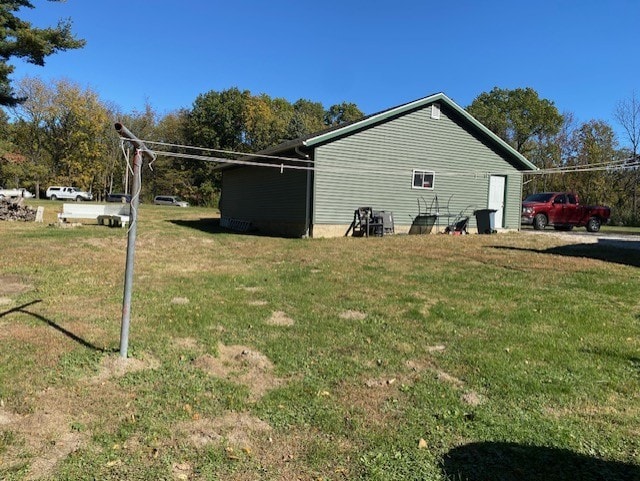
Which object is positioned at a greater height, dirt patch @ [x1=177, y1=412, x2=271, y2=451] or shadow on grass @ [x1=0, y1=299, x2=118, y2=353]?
shadow on grass @ [x1=0, y1=299, x2=118, y2=353]

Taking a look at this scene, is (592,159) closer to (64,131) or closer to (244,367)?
(244,367)

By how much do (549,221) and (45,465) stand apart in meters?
21.8

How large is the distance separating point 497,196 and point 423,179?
3728 mm

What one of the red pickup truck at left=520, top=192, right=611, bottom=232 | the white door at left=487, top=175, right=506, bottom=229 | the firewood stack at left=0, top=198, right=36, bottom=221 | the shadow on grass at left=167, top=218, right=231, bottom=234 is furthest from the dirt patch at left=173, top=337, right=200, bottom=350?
the firewood stack at left=0, top=198, right=36, bottom=221

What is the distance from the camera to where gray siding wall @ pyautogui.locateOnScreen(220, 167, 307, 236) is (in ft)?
53.0

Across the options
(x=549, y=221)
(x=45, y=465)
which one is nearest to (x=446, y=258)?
(x=45, y=465)

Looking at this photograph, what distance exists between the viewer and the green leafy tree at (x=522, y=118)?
5075cm

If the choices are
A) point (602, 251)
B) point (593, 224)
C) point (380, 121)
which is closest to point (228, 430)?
point (602, 251)

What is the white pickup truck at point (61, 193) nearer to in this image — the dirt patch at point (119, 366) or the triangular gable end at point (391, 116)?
the triangular gable end at point (391, 116)

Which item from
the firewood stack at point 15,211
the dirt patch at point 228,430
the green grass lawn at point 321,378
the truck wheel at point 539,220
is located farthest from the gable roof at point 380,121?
the dirt patch at point 228,430

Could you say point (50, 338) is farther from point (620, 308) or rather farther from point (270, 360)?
point (620, 308)

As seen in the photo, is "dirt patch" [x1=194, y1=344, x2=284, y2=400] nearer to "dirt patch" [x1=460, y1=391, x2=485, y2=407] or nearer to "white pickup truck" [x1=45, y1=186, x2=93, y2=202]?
"dirt patch" [x1=460, y1=391, x2=485, y2=407]

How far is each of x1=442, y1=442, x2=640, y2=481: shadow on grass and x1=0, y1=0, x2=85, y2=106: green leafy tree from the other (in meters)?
18.1

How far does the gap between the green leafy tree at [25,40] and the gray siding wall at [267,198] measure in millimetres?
7945
